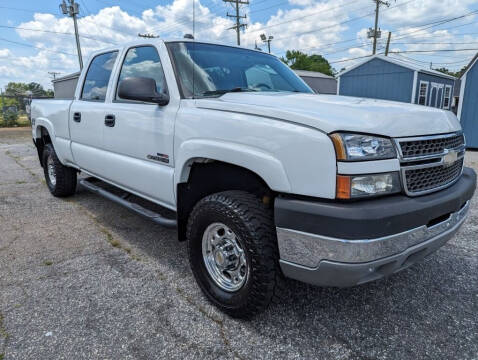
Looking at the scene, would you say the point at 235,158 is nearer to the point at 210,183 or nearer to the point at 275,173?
the point at 275,173

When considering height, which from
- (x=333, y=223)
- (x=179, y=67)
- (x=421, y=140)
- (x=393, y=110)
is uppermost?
(x=179, y=67)

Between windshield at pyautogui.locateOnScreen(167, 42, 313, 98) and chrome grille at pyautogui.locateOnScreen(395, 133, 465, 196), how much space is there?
4.70 feet

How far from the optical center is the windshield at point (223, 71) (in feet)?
9.10

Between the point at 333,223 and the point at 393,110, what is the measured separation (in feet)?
2.67

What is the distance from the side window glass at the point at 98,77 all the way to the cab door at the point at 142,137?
1.01ft

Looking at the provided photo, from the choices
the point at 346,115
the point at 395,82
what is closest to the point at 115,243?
the point at 346,115

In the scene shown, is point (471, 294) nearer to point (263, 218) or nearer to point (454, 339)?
point (454, 339)

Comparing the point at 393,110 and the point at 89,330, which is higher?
the point at 393,110

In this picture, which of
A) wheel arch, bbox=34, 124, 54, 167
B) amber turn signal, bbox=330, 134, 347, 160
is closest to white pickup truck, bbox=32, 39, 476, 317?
amber turn signal, bbox=330, 134, 347, 160

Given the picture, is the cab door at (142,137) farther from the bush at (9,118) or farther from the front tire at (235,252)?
the bush at (9,118)

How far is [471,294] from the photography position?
2729 mm

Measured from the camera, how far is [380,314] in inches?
97.4

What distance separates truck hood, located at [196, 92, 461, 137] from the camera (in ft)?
6.05

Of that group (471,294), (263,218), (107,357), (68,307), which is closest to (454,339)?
(471,294)
